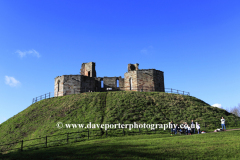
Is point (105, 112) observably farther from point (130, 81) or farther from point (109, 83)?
point (109, 83)

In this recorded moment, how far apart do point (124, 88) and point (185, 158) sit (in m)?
37.3

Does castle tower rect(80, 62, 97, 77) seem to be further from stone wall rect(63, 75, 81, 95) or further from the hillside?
the hillside

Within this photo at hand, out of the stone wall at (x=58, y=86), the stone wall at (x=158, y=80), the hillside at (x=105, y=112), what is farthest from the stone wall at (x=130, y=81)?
the stone wall at (x=58, y=86)

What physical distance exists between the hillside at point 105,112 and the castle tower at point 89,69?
13.4 meters

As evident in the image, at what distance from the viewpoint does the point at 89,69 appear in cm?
5138

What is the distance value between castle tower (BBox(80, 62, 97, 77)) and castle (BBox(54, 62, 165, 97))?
7.21ft

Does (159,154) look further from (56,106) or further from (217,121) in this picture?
(56,106)

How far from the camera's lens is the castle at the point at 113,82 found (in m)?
43.4

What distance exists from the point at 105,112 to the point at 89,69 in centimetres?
2303

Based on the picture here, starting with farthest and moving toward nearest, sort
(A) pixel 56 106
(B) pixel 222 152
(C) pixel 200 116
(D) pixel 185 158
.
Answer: (A) pixel 56 106 → (C) pixel 200 116 → (B) pixel 222 152 → (D) pixel 185 158

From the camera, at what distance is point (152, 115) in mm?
29641

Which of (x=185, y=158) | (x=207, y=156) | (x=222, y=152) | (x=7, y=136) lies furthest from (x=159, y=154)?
(x=7, y=136)

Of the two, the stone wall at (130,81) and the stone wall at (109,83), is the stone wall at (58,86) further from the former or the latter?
the stone wall at (130,81)

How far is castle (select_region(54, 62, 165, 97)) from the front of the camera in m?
43.4
